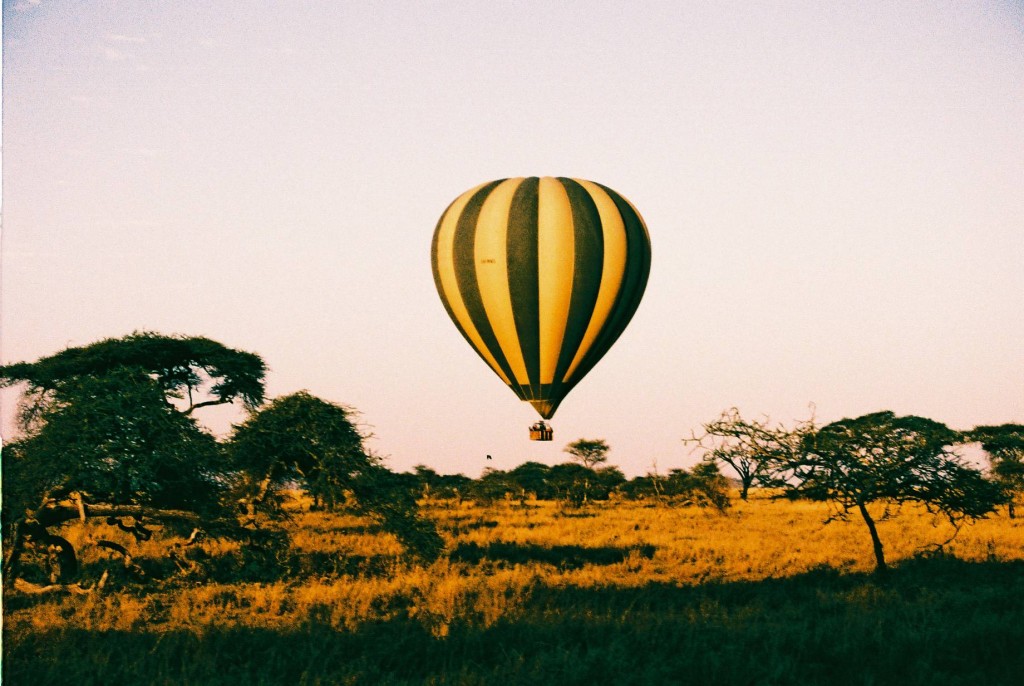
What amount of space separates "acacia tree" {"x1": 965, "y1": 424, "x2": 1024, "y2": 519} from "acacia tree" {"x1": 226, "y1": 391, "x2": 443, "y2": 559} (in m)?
33.6

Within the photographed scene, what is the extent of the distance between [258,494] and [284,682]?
9.49 m

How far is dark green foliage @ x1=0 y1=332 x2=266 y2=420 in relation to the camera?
20016 millimetres

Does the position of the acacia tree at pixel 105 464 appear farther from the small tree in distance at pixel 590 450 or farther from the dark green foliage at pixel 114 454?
the small tree in distance at pixel 590 450

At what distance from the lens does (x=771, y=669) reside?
9.09 m

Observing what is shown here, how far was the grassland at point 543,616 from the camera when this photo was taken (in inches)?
360

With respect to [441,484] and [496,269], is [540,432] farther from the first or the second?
[441,484]

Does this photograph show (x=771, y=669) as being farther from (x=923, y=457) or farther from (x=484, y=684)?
(x=923, y=457)

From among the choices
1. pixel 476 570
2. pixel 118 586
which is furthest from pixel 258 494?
pixel 476 570

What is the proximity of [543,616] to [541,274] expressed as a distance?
1059 centimetres

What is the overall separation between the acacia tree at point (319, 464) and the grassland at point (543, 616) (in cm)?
111

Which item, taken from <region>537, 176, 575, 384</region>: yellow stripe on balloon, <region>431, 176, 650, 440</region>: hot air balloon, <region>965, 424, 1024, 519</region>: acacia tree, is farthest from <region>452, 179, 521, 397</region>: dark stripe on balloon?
<region>965, 424, 1024, 519</region>: acacia tree

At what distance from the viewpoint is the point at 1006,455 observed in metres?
43.0

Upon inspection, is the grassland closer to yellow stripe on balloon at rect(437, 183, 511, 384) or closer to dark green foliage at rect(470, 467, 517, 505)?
yellow stripe on balloon at rect(437, 183, 511, 384)

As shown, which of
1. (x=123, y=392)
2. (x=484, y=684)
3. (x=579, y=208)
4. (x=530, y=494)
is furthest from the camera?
(x=530, y=494)
